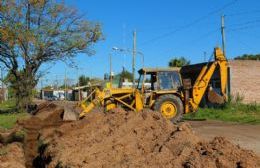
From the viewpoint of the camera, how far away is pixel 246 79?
145ft

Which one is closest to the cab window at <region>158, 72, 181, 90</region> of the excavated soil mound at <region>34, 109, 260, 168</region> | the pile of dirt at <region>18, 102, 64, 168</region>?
the pile of dirt at <region>18, 102, 64, 168</region>

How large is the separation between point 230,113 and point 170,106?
389 inches

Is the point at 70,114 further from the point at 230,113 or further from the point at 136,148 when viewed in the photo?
the point at 230,113

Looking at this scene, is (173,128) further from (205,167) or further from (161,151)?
(205,167)

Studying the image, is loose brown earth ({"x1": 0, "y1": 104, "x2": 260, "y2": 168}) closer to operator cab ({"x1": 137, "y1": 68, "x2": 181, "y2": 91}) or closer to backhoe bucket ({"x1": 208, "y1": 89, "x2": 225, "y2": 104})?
operator cab ({"x1": 137, "y1": 68, "x2": 181, "y2": 91})

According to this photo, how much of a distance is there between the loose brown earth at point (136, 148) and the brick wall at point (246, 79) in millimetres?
26190

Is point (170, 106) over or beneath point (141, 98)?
beneath

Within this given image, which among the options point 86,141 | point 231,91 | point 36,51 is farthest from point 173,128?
point 231,91

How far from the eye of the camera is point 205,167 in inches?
343

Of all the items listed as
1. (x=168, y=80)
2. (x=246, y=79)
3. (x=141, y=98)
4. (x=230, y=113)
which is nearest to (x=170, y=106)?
(x=168, y=80)

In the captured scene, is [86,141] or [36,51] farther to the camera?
[36,51]

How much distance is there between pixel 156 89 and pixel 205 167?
16864 millimetres

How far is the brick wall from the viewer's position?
43537mm

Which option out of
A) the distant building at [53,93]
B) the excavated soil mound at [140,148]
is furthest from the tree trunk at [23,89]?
the distant building at [53,93]
